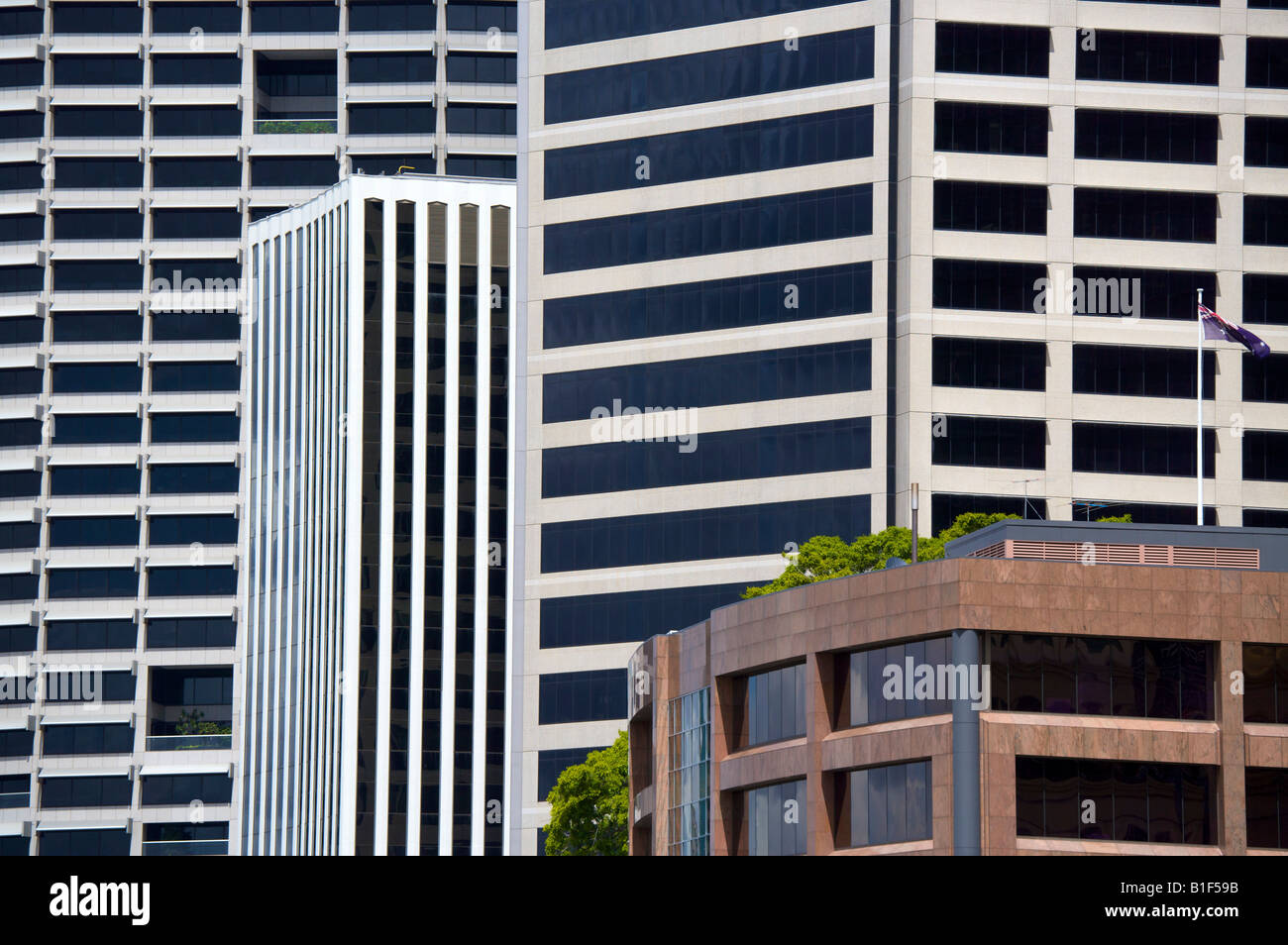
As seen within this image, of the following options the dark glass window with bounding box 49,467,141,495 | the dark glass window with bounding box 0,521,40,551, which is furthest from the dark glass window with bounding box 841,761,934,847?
the dark glass window with bounding box 0,521,40,551

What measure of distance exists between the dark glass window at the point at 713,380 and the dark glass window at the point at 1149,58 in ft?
60.9

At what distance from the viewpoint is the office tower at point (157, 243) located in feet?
580

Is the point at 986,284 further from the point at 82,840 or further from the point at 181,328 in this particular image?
the point at 82,840

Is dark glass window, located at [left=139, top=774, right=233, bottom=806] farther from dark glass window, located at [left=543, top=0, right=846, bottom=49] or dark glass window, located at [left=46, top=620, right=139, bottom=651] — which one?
dark glass window, located at [left=543, top=0, right=846, bottom=49]

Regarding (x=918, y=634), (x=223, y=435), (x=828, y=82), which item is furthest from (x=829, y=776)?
(x=223, y=435)

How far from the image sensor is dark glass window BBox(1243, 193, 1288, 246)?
366 feet

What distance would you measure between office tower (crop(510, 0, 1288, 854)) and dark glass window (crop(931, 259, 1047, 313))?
0.13m

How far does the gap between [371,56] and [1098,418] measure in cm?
9015

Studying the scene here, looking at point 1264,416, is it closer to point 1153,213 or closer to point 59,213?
point 1153,213

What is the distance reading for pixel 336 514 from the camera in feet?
461

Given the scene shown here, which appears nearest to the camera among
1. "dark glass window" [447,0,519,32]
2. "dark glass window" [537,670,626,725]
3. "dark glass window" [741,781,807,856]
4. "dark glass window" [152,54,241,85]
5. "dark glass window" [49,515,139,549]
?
"dark glass window" [741,781,807,856]

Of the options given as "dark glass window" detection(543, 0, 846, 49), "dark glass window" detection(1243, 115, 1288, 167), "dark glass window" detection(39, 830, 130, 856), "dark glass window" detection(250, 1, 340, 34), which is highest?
"dark glass window" detection(250, 1, 340, 34)

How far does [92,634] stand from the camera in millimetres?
175750
